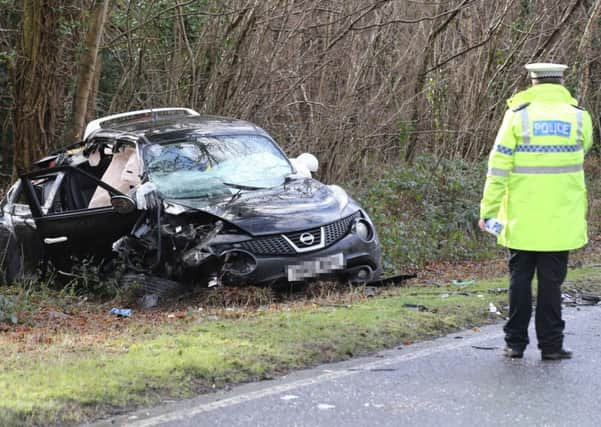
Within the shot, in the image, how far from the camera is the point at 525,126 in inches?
266

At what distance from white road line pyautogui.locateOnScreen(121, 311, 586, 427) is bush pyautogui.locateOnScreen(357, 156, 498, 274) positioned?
5.01 meters

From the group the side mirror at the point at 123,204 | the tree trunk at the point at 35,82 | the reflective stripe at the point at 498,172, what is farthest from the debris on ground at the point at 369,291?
the tree trunk at the point at 35,82

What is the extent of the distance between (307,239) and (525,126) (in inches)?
124

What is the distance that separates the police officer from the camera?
6.77 metres

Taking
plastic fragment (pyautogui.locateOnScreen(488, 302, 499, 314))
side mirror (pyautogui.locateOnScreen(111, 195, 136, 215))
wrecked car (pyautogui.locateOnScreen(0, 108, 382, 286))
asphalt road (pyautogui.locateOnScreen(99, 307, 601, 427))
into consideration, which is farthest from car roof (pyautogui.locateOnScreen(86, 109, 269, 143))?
asphalt road (pyautogui.locateOnScreen(99, 307, 601, 427))

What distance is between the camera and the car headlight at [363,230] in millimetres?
9969

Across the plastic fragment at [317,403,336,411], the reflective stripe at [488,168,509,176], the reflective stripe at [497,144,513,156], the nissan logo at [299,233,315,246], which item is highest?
the reflective stripe at [497,144,513,156]

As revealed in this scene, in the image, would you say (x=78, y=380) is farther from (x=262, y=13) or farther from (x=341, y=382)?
(x=262, y=13)

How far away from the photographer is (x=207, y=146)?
1073cm

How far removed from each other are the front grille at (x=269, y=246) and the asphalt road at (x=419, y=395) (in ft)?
7.59

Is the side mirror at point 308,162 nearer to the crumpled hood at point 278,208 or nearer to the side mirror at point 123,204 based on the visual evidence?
the crumpled hood at point 278,208

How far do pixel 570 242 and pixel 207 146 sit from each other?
4.87m

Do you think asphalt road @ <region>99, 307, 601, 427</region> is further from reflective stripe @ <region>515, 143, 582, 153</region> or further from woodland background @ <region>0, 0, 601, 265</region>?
woodland background @ <region>0, 0, 601, 265</region>

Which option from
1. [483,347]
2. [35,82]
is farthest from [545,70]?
[35,82]
